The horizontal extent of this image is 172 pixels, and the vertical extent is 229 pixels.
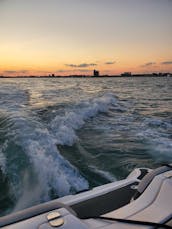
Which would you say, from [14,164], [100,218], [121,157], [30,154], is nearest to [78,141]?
[121,157]

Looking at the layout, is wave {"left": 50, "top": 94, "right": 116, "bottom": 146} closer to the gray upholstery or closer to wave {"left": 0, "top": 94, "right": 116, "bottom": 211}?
wave {"left": 0, "top": 94, "right": 116, "bottom": 211}

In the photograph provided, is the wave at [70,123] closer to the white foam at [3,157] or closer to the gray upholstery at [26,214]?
the white foam at [3,157]

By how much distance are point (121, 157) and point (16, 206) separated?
7.64ft

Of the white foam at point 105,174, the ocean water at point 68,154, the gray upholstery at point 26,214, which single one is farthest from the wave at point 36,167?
the gray upholstery at point 26,214

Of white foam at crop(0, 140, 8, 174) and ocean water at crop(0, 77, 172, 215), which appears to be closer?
ocean water at crop(0, 77, 172, 215)

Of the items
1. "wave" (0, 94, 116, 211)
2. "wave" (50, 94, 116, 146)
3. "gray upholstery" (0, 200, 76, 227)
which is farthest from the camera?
"wave" (50, 94, 116, 146)

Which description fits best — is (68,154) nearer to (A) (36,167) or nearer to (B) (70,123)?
(A) (36,167)

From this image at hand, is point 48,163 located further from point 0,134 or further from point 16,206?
point 0,134

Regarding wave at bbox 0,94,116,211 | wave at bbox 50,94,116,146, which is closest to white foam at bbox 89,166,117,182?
wave at bbox 0,94,116,211

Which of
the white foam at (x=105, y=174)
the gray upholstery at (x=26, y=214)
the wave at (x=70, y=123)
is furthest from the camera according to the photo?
the wave at (x=70, y=123)

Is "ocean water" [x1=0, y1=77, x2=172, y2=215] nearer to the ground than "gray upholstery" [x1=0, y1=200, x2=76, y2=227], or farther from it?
nearer to the ground

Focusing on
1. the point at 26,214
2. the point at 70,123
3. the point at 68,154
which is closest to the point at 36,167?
the point at 68,154

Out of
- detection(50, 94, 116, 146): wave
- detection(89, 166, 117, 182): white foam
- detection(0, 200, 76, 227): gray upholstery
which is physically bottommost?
detection(89, 166, 117, 182): white foam

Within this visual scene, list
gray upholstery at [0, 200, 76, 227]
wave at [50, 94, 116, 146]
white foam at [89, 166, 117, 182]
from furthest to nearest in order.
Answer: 1. wave at [50, 94, 116, 146]
2. white foam at [89, 166, 117, 182]
3. gray upholstery at [0, 200, 76, 227]
